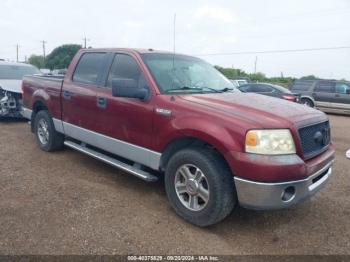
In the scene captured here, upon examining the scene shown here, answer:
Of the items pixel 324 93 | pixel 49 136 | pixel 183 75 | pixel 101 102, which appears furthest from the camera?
pixel 324 93

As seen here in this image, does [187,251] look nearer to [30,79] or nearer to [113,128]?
[113,128]

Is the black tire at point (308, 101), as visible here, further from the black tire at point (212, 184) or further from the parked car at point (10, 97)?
the black tire at point (212, 184)

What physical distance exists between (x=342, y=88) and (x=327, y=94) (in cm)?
66

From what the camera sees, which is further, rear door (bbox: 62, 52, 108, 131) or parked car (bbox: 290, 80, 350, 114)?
parked car (bbox: 290, 80, 350, 114)

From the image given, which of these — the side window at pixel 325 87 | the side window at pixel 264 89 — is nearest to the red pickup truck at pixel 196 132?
the side window at pixel 264 89

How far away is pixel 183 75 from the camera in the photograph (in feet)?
13.9

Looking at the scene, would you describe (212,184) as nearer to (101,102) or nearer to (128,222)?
(128,222)

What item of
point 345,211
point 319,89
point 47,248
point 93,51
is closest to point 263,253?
point 345,211

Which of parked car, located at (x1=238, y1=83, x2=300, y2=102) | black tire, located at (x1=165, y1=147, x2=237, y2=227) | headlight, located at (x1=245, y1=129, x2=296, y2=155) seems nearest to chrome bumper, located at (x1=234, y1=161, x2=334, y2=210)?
black tire, located at (x1=165, y1=147, x2=237, y2=227)

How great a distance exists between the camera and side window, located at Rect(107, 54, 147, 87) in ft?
13.5

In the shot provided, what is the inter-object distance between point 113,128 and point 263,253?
2365 millimetres

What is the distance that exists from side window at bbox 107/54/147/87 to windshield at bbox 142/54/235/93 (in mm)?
153

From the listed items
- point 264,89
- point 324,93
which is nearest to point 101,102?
point 264,89

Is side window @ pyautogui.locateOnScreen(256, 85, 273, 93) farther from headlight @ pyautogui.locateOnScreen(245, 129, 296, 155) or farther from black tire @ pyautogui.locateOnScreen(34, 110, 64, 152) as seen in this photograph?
headlight @ pyautogui.locateOnScreen(245, 129, 296, 155)
